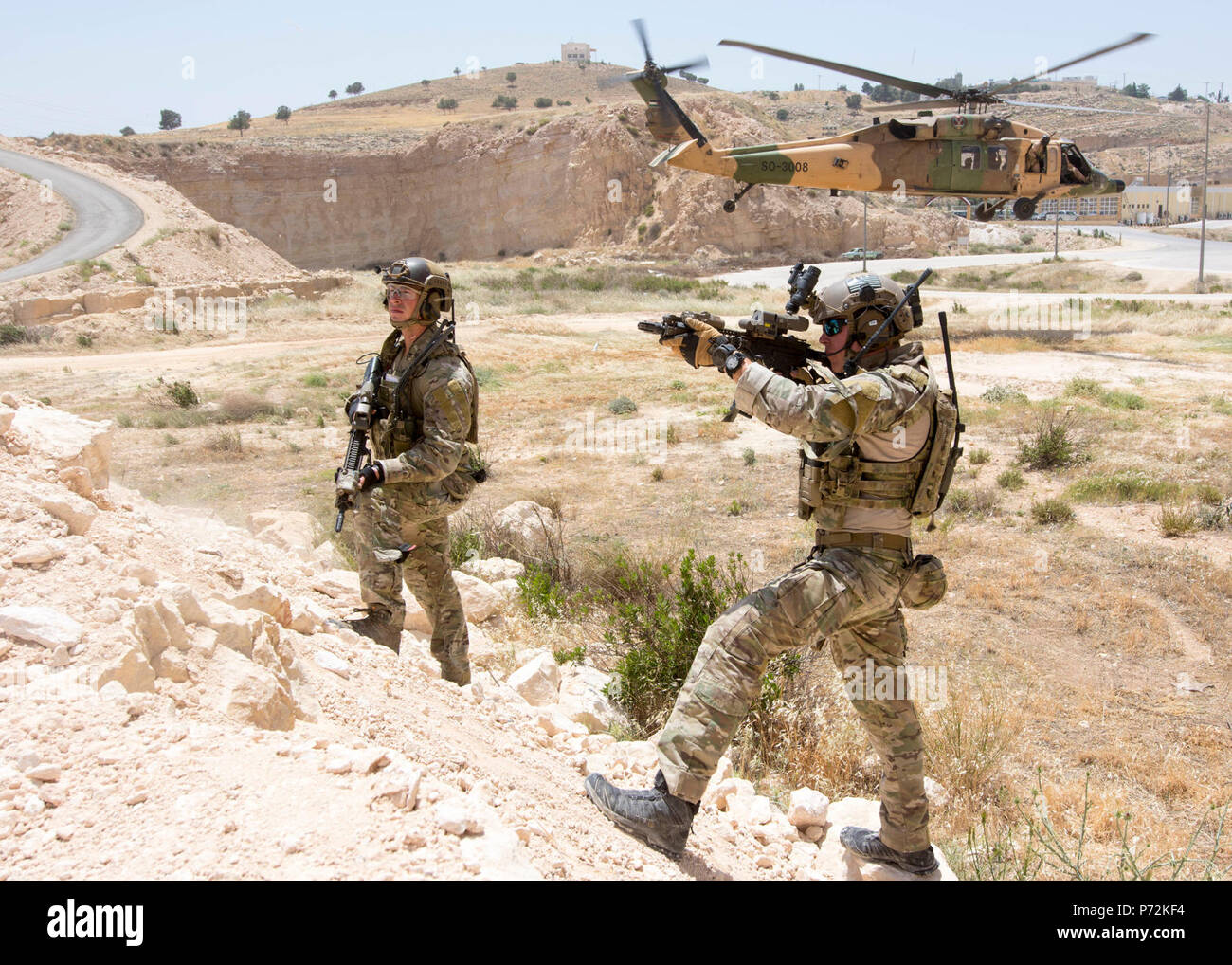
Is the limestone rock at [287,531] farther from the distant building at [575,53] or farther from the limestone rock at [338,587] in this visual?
the distant building at [575,53]

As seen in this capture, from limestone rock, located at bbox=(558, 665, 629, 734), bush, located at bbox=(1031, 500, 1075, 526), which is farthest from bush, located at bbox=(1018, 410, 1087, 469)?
limestone rock, located at bbox=(558, 665, 629, 734)

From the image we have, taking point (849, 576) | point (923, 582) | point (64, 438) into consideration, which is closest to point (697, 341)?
point (849, 576)

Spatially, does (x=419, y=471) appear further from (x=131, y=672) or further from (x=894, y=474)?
(x=894, y=474)

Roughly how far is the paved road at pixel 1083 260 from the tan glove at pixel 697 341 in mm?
28734

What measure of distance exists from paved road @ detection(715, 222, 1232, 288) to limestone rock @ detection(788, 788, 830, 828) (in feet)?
95.5

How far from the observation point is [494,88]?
253 ft

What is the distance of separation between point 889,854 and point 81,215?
29.5 m

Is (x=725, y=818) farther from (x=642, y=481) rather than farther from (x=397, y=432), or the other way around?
(x=642, y=481)

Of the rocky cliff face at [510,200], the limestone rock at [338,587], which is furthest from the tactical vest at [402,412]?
the rocky cliff face at [510,200]

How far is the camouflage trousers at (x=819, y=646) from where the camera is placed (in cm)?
293

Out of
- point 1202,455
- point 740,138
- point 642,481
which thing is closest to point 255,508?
point 642,481

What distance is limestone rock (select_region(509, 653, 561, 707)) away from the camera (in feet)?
14.4

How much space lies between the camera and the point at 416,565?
4.22m

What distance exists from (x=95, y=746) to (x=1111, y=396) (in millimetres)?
13893
